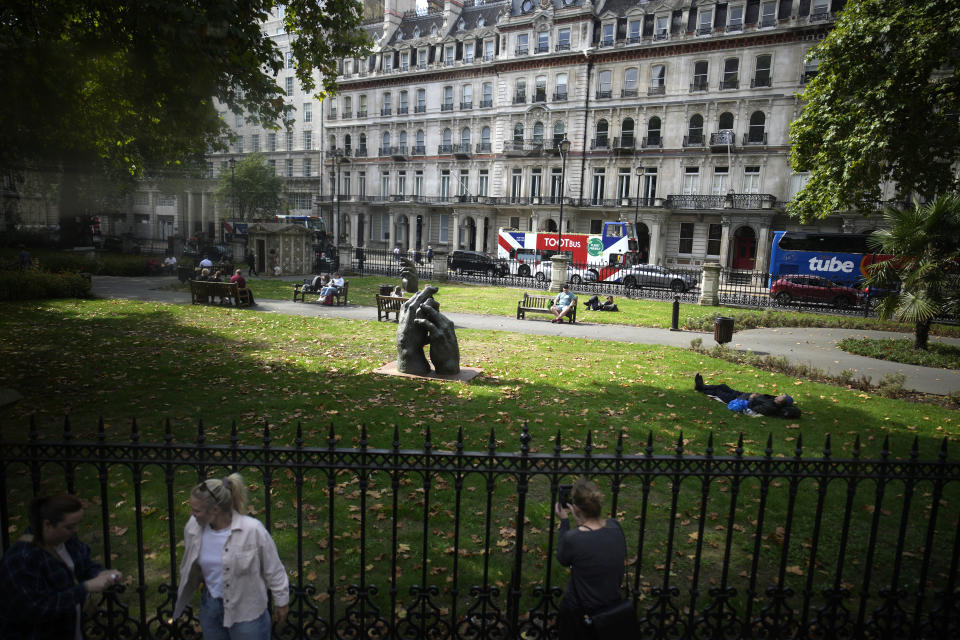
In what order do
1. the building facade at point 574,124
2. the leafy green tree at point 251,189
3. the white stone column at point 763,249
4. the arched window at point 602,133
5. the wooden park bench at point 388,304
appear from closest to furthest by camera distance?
the wooden park bench at point 388,304, the building facade at point 574,124, the white stone column at point 763,249, the arched window at point 602,133, the leafy green tree at point 251,189

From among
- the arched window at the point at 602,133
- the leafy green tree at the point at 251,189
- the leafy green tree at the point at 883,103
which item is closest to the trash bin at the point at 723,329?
the leafy green tree at the point at 883,103

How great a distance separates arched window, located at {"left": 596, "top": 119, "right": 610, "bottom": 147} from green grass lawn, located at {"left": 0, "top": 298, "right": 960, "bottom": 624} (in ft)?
117

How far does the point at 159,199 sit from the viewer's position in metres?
74.0

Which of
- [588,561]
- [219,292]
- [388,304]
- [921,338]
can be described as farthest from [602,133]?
[588,561]

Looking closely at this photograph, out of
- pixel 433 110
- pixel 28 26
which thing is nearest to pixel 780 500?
pixel 28 26

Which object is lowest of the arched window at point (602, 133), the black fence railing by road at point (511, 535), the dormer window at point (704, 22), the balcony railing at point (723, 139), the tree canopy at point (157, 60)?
the black fence railing by road at point (511, 535)

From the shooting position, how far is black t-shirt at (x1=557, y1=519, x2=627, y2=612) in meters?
3.25

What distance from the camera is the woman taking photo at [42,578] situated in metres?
2.94

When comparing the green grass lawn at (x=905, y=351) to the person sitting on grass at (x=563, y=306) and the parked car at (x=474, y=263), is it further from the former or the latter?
the parked car at (x=474, y=263)

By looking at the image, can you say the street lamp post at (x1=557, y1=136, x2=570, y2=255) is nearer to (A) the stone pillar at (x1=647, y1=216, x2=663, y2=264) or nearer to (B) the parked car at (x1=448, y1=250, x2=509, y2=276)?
(B) the parked car at (x1=448, y1=250, x2=509, y2=276)

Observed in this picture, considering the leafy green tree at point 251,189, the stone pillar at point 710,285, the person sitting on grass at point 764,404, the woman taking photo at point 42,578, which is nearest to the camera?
the woman taking photo at point 42,578

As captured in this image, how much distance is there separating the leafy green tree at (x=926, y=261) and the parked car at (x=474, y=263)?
→ 24162 millimetres

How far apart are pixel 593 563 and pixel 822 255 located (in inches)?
1338

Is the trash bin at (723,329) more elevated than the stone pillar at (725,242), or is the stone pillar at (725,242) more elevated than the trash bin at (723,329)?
the stone pillar at (725,242)
